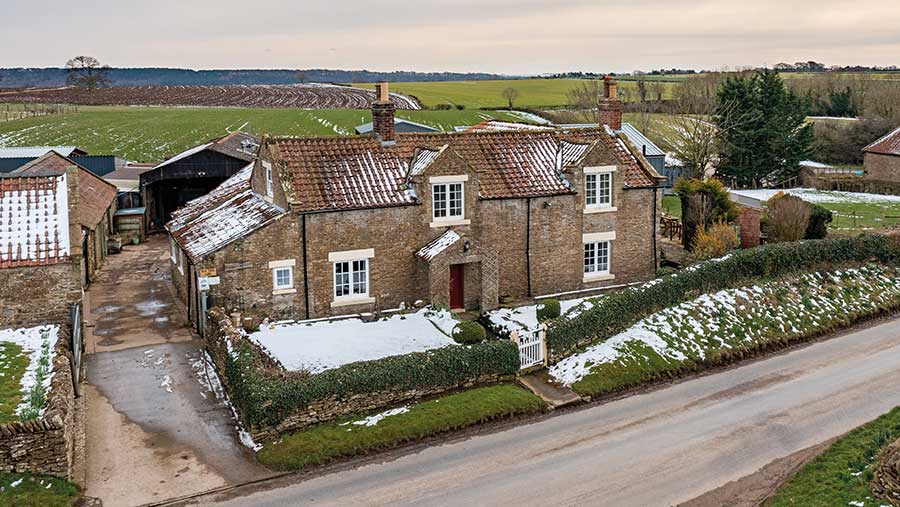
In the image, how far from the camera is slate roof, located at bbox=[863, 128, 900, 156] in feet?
214

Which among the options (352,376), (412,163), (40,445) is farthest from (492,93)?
(40,445)

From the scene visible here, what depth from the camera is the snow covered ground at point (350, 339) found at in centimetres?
2489

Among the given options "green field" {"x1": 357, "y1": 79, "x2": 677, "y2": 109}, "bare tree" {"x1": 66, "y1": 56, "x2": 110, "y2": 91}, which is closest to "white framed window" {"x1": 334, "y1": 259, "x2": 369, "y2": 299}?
"green field" {"x1": 357, "y1": 79, "x2": 677, "y2": 109}

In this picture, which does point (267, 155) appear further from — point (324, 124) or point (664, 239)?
point (324, 124)

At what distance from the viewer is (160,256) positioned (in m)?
41.8

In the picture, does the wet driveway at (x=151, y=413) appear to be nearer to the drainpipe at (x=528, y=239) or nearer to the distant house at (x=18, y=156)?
the drainpipe at (x=528, y=239)

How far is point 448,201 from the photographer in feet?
99.9

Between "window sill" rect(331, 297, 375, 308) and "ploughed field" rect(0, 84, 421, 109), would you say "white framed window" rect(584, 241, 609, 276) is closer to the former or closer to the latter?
"window sill" rect(331, 297, 375, 308)

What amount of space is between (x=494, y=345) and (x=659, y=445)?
588cm

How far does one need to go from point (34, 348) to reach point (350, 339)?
9.00 m

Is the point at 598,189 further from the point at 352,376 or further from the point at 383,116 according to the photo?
the point at 352,376

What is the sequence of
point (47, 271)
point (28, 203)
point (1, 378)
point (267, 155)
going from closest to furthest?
point (1, 378) < point (47, 271) < point (28, 203) < point (267, 155)

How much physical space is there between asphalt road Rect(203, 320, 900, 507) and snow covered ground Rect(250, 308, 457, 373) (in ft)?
16.4

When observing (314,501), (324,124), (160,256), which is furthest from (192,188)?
(324,124)
